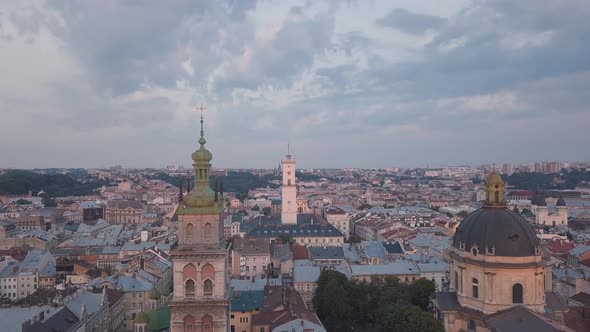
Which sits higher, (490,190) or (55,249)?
(490,190)

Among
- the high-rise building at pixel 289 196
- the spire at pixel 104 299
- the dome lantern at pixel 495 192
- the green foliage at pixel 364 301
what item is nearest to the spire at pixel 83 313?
the spire at pixel 104 299

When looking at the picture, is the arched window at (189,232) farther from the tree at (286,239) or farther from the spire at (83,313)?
the tree at (286,239)

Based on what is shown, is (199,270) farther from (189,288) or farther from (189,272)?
(189,288)

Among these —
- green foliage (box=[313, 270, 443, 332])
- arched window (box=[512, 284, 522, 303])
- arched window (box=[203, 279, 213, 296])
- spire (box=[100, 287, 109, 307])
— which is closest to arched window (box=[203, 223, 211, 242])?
arched window (box=[203, 279, 213, 296])

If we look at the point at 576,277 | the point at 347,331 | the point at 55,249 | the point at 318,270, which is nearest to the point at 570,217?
the point at 576,277

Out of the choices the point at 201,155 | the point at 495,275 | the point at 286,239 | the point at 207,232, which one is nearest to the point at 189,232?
the point at 207,232

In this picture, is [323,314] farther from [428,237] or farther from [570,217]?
[570,217]
